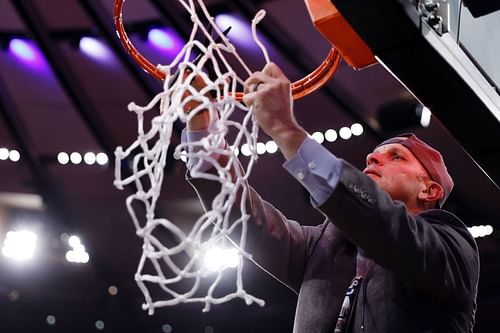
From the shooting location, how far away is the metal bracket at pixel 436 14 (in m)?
1.31

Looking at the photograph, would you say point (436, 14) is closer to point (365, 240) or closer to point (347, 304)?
point (365, 240)

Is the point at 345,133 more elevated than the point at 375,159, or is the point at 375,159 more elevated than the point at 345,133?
the point at 345,133

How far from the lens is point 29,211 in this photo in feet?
14.9

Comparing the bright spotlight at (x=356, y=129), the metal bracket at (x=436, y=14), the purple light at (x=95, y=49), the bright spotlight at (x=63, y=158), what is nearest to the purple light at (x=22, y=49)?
the purple light at (x=95, y=49)

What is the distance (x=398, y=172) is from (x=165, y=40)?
7.34 ft

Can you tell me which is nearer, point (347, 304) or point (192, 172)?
point (192, 172)

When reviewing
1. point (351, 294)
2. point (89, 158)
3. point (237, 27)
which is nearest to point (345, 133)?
point (237, 27)

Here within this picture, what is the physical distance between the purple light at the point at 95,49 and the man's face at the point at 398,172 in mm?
2463

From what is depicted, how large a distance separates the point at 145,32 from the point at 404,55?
92.5 inches

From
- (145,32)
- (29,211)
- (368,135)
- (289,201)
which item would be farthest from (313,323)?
(29,211)

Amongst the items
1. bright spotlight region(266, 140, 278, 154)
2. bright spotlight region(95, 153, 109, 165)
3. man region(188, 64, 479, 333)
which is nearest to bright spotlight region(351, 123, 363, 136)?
bright spotlight region(266, 140, 278, 154)

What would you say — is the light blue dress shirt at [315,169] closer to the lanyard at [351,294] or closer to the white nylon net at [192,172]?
the white nylon net at [192,172]

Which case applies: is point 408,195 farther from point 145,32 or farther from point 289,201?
point 289,201

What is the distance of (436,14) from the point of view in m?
1.34
